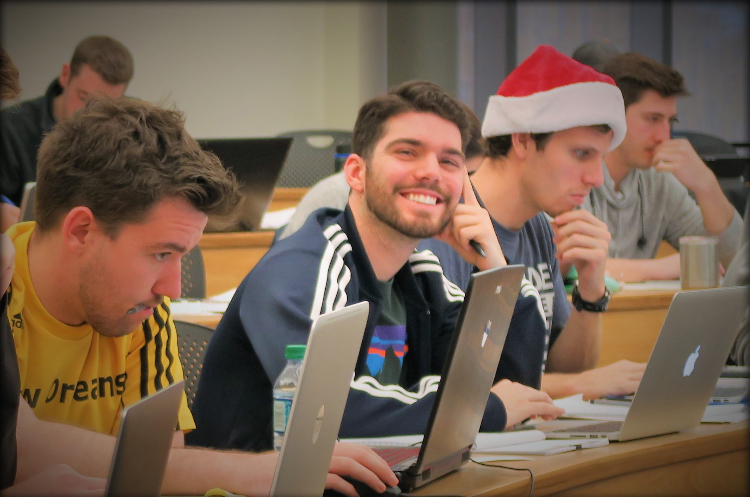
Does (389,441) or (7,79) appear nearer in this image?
(7,79)

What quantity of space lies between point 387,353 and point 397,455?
403mm

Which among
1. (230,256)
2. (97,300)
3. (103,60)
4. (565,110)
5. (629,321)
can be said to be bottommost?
(629,321)

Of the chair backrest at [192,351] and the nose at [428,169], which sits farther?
the nose at [428,169]

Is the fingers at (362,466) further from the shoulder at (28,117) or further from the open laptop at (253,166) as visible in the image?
the shoulder at (28,117)

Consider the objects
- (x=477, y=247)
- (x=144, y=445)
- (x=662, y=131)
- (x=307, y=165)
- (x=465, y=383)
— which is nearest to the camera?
(x=144, y=445)

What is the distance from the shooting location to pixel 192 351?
5.27 feet

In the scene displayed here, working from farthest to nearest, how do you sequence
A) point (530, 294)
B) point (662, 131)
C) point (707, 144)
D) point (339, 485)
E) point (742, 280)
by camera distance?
1. point (707, 144)
2. point (662, 131)
3. point (742, 280)
4. point (530, 294)
5. point (339, 485)

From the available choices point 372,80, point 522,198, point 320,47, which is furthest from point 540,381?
point 320,47

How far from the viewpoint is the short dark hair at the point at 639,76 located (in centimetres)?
225

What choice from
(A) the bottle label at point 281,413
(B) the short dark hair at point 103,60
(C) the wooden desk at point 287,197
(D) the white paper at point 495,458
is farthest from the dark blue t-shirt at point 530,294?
(B) the short dark hair at point 103,60

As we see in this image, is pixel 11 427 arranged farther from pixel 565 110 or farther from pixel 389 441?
pixel 565 110

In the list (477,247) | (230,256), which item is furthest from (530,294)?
(230,256)

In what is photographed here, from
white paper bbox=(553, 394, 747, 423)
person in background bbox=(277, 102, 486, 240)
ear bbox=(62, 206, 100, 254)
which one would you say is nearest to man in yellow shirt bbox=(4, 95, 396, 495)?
ear bbox=(62, 206, 100, 254)

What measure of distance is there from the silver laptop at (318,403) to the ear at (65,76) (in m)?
2.09
